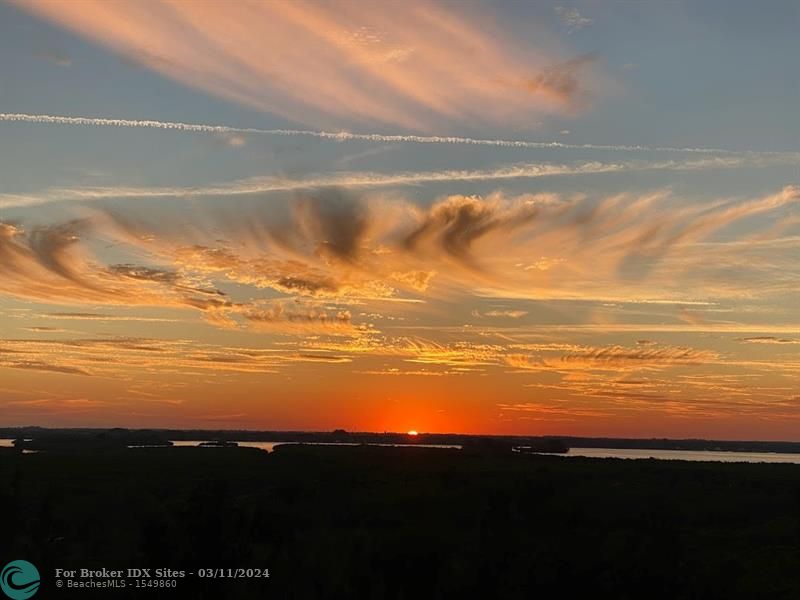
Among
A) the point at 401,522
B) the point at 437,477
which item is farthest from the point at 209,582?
the point at 437,477

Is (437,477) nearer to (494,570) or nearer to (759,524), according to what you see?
→ (759,524)

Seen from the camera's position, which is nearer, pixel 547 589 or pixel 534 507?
pixel 547 589

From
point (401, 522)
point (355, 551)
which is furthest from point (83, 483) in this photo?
point (355, 551)

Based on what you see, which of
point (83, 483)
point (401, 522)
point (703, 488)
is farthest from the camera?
point (703, 488)

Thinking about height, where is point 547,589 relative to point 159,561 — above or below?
below

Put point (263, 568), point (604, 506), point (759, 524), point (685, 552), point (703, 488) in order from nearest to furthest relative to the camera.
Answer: point (263, 568), point (685, 552), point (759, 524), point (604, 506), point (703, 488)

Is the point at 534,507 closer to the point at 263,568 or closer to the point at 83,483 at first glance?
the point at 263,568
